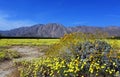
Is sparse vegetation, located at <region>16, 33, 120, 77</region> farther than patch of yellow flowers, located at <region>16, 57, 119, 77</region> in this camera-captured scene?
Yes

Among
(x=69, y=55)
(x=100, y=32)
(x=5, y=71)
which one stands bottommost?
(x=5, y=71)

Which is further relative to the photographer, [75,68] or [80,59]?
[80,59]

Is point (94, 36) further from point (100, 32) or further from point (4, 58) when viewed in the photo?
point (4, 58)

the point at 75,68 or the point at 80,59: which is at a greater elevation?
the point at 80,59

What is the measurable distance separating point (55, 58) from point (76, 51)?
2.77ft

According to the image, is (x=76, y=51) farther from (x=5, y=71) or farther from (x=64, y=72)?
(x=5, y=71)

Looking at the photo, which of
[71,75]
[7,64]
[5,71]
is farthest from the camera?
[7,64]

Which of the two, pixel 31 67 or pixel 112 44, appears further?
pixel 31 67

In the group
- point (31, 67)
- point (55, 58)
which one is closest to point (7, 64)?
point (31, 67)

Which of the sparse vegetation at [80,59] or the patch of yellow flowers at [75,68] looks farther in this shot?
the sparse vegetation at [80,59]

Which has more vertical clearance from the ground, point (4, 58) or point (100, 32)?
point (100, 32)

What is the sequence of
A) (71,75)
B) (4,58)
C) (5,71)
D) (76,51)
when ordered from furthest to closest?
(4,58) → (5,71) → (76,51) → (71,75)

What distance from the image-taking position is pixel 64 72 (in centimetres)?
972

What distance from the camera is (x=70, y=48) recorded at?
425 inches
